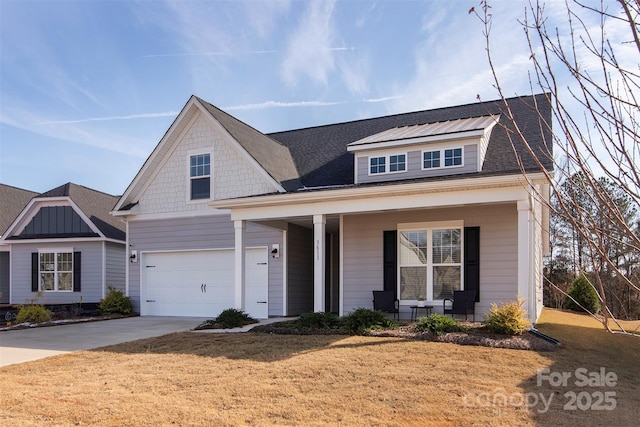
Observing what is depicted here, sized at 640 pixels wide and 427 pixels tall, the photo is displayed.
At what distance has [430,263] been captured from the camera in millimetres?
12039

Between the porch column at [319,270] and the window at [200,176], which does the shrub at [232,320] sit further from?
the window at [200,176]

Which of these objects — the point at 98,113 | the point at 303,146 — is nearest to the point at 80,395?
the point at 303,146

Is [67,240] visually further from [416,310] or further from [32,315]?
[416,310]

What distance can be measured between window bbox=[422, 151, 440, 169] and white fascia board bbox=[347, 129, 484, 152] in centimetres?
35

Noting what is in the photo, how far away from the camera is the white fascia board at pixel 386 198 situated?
9875 mm

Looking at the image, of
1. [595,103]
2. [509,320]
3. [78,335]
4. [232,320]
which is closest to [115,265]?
[78,335]

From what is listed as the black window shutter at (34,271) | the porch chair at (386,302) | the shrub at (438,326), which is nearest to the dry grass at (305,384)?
the shrub at (438,326)

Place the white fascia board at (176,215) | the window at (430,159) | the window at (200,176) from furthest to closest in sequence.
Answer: the window at (200,176)
the white fascia board at (176,215)
the window at (430,159)

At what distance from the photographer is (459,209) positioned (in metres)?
11.9

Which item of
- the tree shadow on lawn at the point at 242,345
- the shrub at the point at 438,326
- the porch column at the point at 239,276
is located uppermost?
the porch column at the point at 239,276

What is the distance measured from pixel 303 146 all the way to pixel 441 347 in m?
10.7

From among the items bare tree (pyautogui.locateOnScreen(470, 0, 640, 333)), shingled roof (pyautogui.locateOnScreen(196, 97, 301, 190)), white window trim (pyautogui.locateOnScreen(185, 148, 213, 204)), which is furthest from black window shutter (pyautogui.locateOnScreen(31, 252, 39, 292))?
bare tree (pyautogui.locateOnScreen(470, 0, 640, 333))

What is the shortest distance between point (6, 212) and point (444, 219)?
792 inches

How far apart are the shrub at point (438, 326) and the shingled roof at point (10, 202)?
62.9 feet
